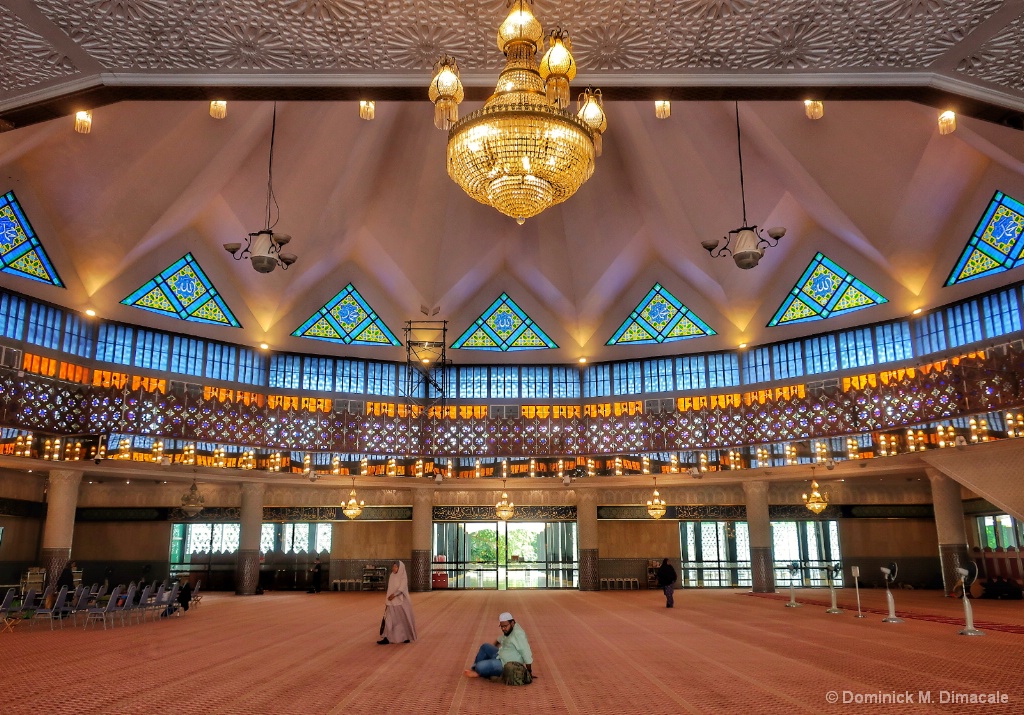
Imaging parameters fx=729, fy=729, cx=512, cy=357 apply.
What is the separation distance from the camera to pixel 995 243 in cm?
1730

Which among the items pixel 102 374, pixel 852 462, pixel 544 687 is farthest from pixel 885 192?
pixel 102 374

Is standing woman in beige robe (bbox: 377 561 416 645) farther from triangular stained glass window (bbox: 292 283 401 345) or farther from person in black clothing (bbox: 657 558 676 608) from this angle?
triangular stained glass window (bbox: 292 283 401 345)

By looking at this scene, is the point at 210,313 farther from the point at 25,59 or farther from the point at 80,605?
the point at 25,59

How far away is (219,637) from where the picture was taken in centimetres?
1161

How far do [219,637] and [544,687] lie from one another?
6670 mm

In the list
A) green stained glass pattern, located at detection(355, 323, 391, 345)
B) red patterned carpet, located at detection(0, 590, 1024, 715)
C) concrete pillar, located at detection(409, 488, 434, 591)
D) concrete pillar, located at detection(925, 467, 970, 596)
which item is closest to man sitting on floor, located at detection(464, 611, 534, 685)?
red patterned carpet, located at detection(0, 590, 1024, 715)

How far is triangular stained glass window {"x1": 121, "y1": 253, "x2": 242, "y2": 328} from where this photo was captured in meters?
19.7

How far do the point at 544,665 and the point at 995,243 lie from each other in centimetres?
1540

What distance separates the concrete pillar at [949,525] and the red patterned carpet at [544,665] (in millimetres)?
3849

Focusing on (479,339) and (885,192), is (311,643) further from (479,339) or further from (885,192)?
(885,192)

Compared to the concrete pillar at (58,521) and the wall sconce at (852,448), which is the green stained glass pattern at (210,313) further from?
the wall sconce at (852,448)

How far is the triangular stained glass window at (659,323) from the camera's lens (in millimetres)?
22969

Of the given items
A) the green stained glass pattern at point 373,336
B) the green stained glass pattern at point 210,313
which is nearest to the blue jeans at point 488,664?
the green stained glass pattern at point 210,313

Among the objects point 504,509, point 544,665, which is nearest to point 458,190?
point 504,509
